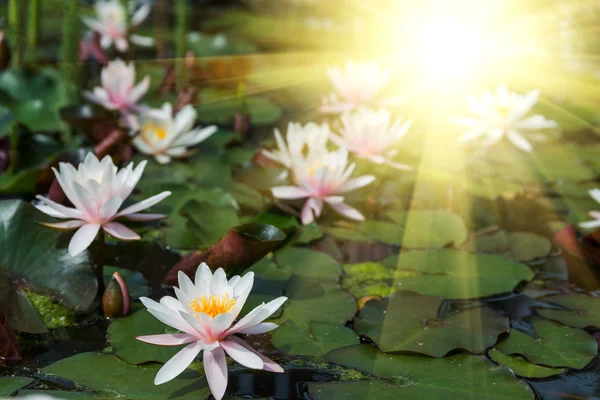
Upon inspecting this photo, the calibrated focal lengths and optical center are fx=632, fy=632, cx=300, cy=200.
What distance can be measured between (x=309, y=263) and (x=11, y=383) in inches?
39.1

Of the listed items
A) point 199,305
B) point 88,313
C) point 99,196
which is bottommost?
point 88,313

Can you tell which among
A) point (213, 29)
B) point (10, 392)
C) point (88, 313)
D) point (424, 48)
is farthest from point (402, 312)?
point (213, 29)

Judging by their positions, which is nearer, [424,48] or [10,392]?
[10,392]

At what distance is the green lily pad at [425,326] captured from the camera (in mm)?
1688

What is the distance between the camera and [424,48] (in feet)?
17.9

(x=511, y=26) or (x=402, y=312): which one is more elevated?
(x=511, y=26)

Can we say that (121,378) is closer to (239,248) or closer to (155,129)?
(239,248)

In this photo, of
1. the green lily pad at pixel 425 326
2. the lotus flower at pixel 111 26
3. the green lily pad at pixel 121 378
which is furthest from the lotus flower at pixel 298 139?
the lotus flower at pixel 111 26

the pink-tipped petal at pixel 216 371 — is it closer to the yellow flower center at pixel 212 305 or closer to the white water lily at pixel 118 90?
the yellow flower center at pixel 212 305

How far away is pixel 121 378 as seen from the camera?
150cm

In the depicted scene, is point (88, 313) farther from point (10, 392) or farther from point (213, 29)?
point (213, 29)

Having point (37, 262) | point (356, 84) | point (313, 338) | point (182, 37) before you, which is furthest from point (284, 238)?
point (182, 37)

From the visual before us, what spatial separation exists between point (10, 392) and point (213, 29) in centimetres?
495

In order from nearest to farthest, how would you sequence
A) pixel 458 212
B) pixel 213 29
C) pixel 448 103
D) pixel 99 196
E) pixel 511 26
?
1. pixel 99 196
2. pixel 458 212
3. pixel 448 103
4. pixel 511 26
5. pixel 213 29
